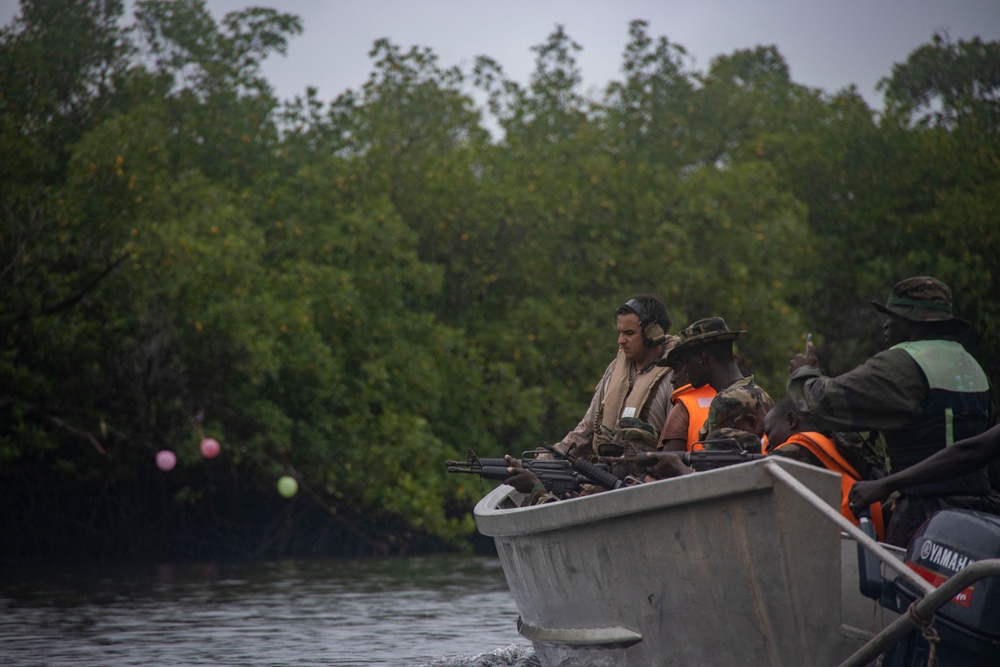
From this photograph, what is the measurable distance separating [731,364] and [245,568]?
563 inches

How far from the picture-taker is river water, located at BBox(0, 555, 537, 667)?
33.5ft

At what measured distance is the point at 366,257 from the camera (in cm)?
2592

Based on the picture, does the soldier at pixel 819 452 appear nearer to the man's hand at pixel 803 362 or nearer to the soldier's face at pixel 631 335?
the man's hand at pixel 803 362

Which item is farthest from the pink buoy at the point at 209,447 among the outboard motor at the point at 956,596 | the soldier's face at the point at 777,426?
the outboard motor at the point at 956,596

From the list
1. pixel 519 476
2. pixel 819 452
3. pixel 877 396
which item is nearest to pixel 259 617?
pixel 519 476

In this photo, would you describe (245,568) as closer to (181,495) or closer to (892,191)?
(181,495)

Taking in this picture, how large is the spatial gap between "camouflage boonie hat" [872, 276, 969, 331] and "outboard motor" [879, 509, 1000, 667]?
0.92 meters

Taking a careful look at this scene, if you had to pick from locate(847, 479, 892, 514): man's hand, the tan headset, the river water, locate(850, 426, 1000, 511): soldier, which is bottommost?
the river water

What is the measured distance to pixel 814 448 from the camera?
6.11 m

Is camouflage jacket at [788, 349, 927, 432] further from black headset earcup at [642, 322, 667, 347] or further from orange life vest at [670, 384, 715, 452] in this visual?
black headset earcup at [642, 322, 667, 347]

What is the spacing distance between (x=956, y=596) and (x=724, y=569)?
997 mm

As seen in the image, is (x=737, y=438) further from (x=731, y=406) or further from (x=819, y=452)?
(x=819, y=452)

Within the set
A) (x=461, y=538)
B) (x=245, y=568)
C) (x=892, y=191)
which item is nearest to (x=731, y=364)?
(x=245, y=568)

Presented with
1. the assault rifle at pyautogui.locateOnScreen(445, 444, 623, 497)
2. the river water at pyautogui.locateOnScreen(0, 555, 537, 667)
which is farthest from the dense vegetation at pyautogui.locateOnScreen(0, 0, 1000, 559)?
the assault rifle at pyautogui.locateOnScreen(445, 444, 623, 497)
